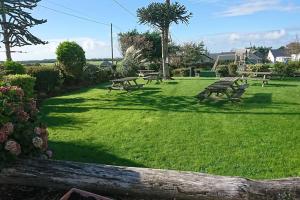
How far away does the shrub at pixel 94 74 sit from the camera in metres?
23.7

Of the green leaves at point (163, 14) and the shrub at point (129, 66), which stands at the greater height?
the green leaves at point (163, 14)

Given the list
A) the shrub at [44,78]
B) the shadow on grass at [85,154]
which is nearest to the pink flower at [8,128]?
the shadow on grass at [85,154]

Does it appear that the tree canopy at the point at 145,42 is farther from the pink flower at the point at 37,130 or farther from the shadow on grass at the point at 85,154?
the pink flower at the point at 37,130

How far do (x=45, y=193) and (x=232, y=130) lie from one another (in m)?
4.86

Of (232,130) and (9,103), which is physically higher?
(9,103)

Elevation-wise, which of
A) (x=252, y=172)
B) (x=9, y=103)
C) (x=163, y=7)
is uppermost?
(x=163, y=7)

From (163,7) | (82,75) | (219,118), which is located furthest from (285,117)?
(163,7)

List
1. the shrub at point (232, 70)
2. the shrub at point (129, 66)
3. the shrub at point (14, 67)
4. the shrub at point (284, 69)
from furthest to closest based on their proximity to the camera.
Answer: the shrub at point (232, 70) → the shrub at point (129, 66) → the shrub at point (284, 69) → the shrub at point (14, 67)

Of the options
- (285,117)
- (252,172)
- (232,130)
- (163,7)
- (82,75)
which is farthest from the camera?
(163,7)

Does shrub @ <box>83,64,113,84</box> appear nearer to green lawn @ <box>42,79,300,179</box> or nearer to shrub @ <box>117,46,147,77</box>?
shrub @ <box>117,46,147,77</box>

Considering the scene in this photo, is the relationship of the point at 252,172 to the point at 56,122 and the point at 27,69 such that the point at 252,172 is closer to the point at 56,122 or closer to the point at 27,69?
the point at 56,122

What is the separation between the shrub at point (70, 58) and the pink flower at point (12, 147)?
53.8 feet

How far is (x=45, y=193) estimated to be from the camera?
5164 millimetres

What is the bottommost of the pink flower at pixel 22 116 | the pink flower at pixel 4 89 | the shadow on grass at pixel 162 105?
the shadow on grass at pixel 162 105
